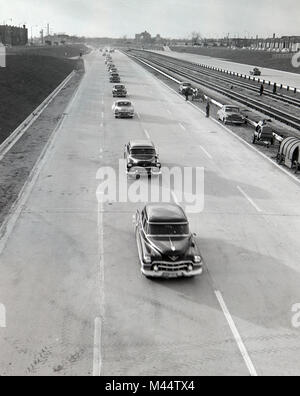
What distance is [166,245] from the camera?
13648 millimetres

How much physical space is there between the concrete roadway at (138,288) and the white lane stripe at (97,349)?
3 centimetres

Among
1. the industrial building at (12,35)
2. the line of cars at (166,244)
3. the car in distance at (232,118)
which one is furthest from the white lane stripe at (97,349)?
the industrial building at (12,35)

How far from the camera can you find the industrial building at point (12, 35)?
12406cm

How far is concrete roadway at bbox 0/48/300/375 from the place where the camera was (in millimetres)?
10211

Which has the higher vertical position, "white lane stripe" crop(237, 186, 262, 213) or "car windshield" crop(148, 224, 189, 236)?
"car windshield" crop(148, 224, 189, 236)

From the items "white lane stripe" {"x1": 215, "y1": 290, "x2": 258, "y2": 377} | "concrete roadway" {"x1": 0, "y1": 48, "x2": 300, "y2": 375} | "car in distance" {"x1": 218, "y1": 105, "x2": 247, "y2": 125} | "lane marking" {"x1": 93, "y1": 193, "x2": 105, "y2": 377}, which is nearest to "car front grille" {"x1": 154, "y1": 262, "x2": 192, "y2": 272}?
"concrete roadway" {"x1": 0, "y1": 48, "x2": 300, "y2": 375}

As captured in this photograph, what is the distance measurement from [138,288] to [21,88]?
40.1m

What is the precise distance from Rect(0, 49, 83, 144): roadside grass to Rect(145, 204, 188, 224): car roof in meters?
17.9

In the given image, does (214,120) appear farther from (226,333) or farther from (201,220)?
(226,333)

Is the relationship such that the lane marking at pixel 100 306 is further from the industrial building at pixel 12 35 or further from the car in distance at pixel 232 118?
the industrial building at pixel 12 35

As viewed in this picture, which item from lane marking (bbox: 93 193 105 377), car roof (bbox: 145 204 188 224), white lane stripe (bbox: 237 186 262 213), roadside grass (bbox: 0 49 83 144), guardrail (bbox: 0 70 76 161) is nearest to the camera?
lane marking (bbox: 93 193 105 377)

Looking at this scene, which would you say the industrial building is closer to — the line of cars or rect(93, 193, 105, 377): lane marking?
rect(93, 193, 105, 377): lane marking

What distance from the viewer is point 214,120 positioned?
40.8 metres

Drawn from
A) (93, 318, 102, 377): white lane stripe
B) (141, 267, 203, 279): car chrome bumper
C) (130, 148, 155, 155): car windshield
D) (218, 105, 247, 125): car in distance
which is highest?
(218, 105, 247, 125): car in distance
